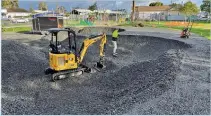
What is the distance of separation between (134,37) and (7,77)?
1453cm

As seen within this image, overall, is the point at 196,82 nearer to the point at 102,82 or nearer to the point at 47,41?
the point at 102,82

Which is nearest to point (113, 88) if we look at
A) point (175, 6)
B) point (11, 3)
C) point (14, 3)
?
point (175, 6)

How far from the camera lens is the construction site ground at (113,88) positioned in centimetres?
734

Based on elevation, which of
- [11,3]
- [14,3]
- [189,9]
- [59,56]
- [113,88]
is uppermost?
[14,3]

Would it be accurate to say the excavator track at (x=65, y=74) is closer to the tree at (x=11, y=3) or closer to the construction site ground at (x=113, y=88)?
the construction site ground at (x=113, y=88)

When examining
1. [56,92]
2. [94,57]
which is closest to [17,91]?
[56,92]

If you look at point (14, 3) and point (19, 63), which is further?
point (14, 3)

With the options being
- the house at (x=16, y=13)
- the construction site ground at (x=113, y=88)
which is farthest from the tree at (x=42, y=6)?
the construction site ground at (x=113, y=88)

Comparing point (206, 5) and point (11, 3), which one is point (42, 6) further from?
point (206, 5)

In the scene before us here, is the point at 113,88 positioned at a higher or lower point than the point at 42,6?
lower

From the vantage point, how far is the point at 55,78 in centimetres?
1084

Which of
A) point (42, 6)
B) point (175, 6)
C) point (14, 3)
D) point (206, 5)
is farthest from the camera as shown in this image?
point (42, 6)

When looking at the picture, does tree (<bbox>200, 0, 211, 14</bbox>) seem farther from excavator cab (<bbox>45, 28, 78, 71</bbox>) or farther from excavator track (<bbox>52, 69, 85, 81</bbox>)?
excavator cab (<bbox>45, 28, 78, 71</bbox>)

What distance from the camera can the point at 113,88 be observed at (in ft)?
33.2
